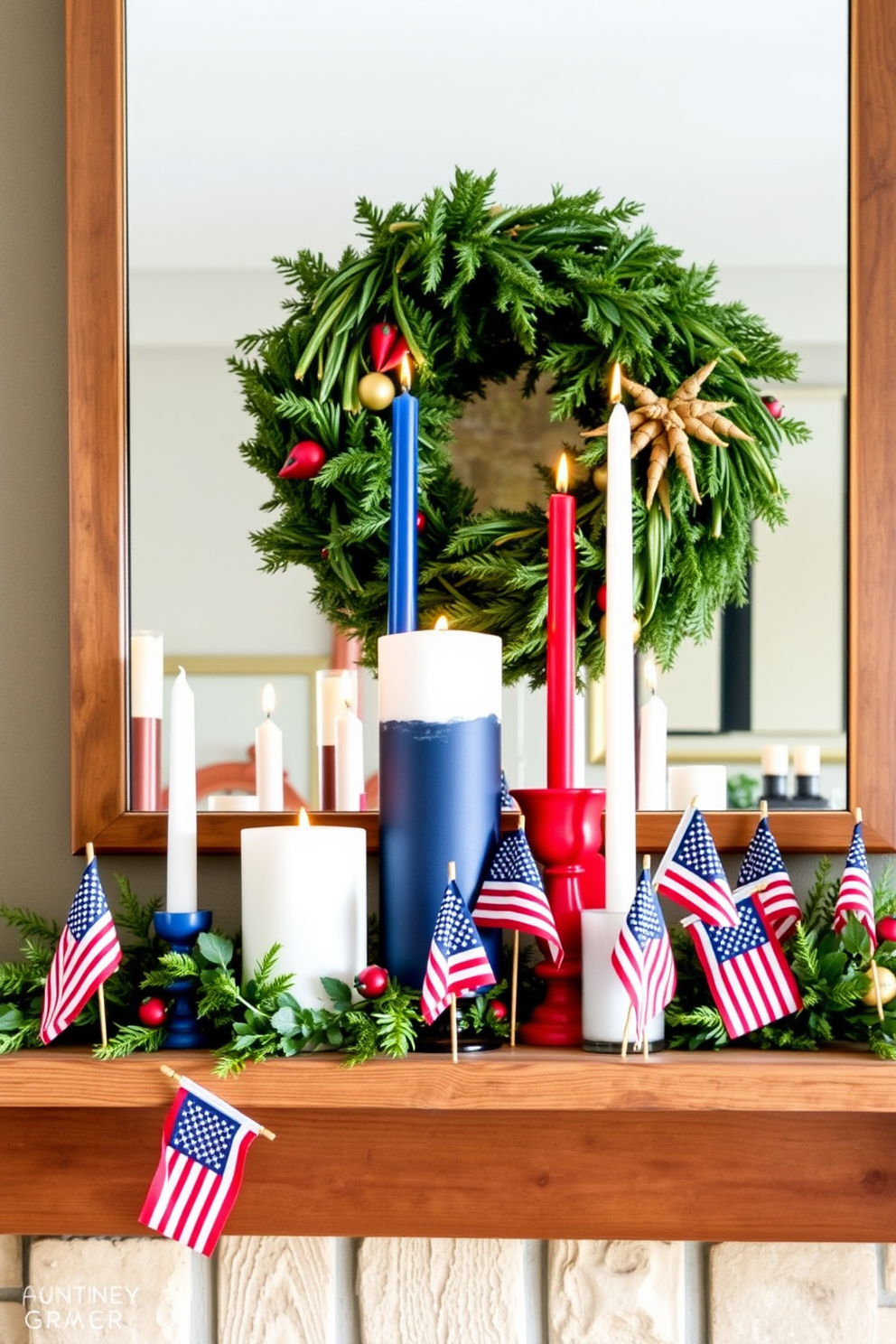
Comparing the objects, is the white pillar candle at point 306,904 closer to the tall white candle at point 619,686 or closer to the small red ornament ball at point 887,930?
the tall white candle at point 619,686

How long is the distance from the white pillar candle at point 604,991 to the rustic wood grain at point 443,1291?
218 mm

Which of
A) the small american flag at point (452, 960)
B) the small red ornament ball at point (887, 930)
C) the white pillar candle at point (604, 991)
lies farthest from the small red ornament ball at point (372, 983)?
the small red ornament ball at point (887, 930)

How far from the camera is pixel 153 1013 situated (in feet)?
2.73

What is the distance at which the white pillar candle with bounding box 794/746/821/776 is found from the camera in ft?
3.18

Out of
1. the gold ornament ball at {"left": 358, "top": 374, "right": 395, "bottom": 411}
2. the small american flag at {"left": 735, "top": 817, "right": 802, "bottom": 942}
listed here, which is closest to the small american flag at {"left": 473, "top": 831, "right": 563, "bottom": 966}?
the small american flag at {"left": 735, "top": 817, "right": 802, "bottom": 942}

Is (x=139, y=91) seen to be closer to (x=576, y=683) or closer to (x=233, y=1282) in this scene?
(x=576, y=683)

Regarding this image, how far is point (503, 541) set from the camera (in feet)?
3.15

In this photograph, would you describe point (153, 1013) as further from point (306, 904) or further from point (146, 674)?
point (146, 674)

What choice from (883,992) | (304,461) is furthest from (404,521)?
(883,992)

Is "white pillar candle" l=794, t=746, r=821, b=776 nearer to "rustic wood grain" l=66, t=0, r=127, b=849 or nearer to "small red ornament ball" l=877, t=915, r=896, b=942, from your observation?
"small red ornament ball" l=877, t=915, r=896, b=942

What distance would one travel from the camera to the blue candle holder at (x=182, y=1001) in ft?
2.77

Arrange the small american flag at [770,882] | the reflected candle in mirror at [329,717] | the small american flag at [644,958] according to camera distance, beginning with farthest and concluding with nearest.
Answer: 1. the reflected candle in mirror at [329,717]
2. the small american flag at [770,882]
3. the small american flag at [644,958]

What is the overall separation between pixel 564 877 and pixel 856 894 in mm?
196

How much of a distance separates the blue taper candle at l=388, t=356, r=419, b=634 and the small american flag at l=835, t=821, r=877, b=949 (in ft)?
1.12
